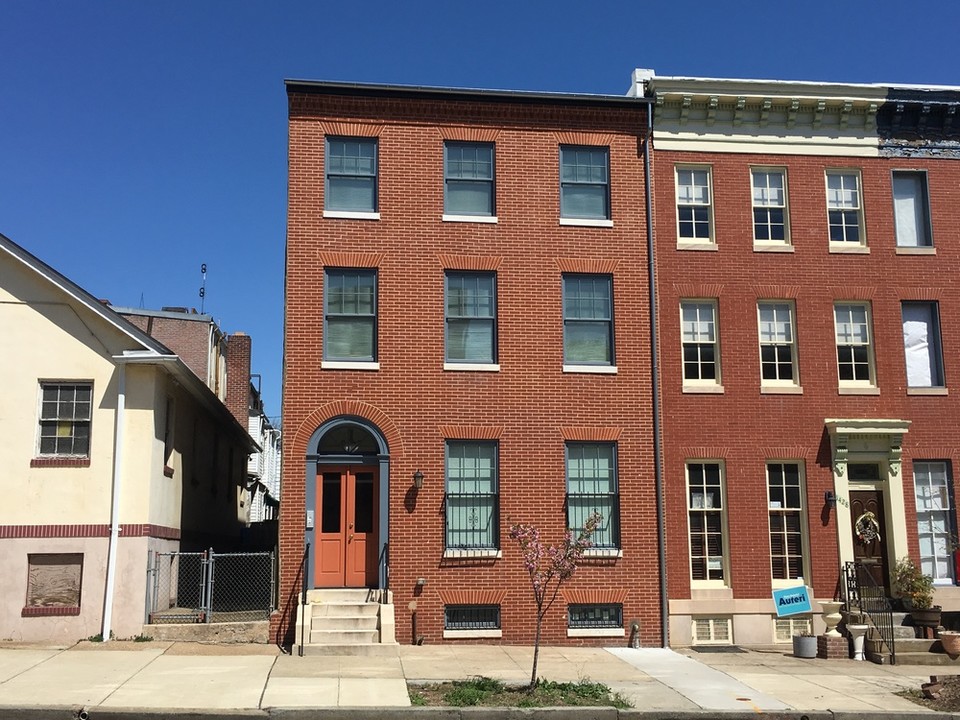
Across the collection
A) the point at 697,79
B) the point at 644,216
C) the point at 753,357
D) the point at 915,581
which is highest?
the point at 697,79

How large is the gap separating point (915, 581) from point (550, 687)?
8.65 m

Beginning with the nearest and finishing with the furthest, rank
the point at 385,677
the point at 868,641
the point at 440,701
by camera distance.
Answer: the point at 440,701, the point at 385,677, the point at 868,641

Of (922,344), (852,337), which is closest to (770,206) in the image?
(852,337)

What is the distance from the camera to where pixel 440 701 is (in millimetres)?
12664

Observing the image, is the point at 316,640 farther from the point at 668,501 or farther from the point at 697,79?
the point at 697,79

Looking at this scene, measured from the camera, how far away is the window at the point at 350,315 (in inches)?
716

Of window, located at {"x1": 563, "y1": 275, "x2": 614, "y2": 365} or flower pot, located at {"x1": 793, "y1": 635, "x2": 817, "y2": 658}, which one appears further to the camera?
window, located at {"x1": 563, "y1": 275, "x2": 614, "y2": 365}

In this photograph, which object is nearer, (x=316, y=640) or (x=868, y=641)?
(x=316, y=640)

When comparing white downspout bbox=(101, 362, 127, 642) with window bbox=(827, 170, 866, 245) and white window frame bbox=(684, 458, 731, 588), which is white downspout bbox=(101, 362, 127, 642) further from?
window bbox=(827, 170, 866, 245)

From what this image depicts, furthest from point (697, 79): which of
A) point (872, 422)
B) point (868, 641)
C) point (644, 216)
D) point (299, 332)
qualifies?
point (868, 641)

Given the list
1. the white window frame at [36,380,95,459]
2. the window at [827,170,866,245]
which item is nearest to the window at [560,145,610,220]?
the window at [827,170,866,245]

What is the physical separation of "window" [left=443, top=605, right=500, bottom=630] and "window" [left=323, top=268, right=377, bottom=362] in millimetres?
4788

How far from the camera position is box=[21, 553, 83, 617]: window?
16.9 metres

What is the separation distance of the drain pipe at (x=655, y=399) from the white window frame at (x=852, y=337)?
12.4 ft
